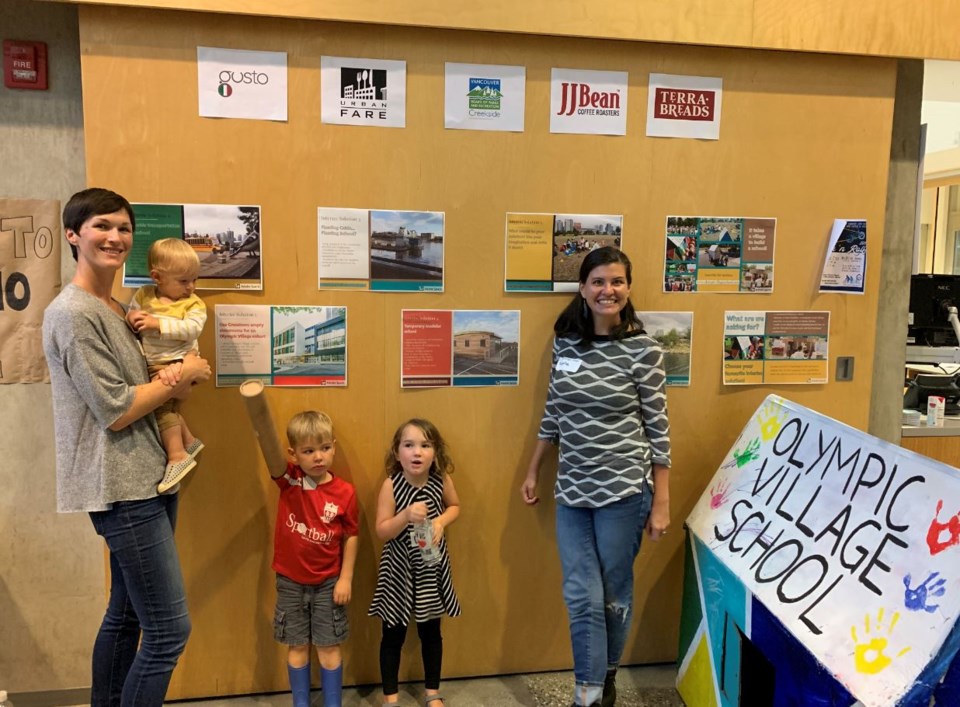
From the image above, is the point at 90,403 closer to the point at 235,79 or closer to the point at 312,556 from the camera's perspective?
the point at 312,556

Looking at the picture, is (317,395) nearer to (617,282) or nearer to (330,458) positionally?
(330,458)

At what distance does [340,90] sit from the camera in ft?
7.04

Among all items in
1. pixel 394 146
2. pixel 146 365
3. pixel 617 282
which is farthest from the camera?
pixel 394 146

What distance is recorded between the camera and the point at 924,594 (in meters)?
1.44

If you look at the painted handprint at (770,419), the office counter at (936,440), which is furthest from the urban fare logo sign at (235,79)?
the office counter at (936,440)

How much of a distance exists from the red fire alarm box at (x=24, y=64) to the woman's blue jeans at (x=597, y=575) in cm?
227

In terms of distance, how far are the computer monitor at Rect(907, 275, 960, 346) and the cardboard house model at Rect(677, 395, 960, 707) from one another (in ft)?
5.72

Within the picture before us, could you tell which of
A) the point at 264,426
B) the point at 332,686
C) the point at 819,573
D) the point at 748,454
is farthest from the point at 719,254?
the point at 332,686

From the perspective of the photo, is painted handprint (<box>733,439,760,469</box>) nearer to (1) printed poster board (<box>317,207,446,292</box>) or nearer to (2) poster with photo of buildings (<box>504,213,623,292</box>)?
(2) poster with photo of buildings (<box>504,213,623,292</box>)

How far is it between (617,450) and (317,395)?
1054mm

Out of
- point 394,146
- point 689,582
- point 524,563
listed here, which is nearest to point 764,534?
point 689,582

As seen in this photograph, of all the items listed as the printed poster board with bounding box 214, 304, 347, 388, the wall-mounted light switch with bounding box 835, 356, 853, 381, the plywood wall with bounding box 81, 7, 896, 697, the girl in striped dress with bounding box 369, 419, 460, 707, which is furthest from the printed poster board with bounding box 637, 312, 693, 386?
the printed poster board with bounding box 214, 304, 347, 388

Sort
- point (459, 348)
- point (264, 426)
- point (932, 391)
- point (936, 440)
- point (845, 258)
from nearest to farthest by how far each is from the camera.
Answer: point (264, 426)
point (459, 348)
point (845, 258)
point (936, 440)
point (932, 391)

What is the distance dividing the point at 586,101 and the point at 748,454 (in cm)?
137
